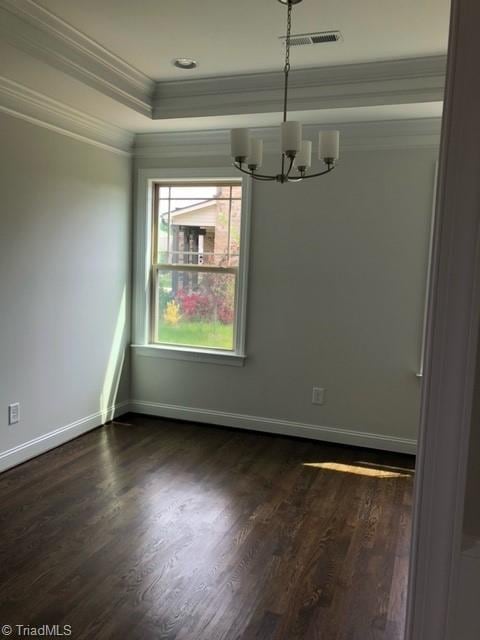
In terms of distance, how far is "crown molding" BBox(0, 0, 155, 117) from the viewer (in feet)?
8.15

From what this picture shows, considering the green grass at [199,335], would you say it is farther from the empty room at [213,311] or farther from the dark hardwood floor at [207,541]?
the dark hardwood floor at [207,541]

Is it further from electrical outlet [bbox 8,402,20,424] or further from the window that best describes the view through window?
electrical outlet [bbox 8,402,20,424]

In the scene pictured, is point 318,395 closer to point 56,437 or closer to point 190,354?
point 190,354

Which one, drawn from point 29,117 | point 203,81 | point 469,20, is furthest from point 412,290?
point 469,20

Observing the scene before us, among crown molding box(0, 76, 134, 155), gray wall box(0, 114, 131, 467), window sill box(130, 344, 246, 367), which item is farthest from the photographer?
window sill box(130, 344, 246, 367)

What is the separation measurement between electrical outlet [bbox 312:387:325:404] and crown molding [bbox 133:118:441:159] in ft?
6.22

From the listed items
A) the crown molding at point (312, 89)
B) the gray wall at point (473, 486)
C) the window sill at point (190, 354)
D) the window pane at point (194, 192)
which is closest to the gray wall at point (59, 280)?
the window sill at point (190, 354)

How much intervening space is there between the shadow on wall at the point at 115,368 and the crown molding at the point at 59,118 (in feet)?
4.17

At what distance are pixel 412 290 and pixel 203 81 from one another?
7.00 ft

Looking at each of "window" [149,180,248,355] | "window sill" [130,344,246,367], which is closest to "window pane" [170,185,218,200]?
"window" [149,180,248,355]

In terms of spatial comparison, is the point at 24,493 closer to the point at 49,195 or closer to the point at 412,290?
the point at 49,195

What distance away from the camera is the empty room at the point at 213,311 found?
91.0 inches

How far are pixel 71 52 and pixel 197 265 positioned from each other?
1.95 meters

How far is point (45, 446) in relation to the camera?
3643mm
